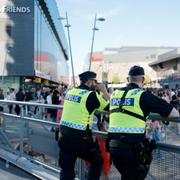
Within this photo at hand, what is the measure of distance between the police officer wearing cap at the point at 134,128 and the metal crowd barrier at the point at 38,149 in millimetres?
325

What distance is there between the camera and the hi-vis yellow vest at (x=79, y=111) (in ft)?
14.2

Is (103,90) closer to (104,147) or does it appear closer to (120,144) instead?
(104,147)

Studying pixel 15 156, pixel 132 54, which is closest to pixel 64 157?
pixel 15 156

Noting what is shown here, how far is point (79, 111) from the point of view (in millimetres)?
4348

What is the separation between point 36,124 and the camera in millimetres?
6355

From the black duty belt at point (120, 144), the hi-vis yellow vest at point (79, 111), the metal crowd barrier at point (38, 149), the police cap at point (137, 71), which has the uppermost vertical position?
the police cap at point (137, 71)

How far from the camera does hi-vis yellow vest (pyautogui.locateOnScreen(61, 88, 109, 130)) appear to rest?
433cm

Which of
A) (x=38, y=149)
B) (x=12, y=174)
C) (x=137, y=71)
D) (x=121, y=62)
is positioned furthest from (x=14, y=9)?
(x=121, y=62)

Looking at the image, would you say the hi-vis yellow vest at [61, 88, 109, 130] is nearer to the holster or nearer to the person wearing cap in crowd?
the person wearing cap in crowd

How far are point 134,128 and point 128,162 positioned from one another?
34 cm

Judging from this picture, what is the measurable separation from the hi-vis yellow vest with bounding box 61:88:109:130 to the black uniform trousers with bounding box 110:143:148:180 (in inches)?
28.5

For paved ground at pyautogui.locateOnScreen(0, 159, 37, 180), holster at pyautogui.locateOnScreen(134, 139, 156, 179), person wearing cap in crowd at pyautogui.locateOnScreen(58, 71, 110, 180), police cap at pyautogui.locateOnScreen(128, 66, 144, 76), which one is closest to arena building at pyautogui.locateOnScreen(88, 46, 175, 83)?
paved ground at pyautogui.locateOnScreen(0, 159, 37, 180)

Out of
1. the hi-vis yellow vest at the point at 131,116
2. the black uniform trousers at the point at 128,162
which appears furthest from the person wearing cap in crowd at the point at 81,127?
the black uniform trousers at the point at 128,162

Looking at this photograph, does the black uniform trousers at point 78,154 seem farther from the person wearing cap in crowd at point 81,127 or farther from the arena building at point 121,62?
the arena building at point 121,62
